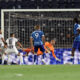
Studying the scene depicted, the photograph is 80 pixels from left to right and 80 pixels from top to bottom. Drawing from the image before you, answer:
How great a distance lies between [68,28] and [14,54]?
105 inches

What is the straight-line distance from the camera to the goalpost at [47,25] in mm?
19266

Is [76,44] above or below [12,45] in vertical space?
above

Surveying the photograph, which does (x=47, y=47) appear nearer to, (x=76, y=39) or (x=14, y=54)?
(x=14, y=54)

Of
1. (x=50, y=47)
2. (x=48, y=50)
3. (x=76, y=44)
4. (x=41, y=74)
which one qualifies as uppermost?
(x=41, y=74)

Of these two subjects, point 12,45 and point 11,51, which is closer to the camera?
point 11,51

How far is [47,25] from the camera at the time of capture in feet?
63.0

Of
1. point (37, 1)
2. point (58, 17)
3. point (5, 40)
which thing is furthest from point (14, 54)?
point (37, 1)

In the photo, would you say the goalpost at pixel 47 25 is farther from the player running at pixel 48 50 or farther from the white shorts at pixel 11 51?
the white shorts at pixel 11 51

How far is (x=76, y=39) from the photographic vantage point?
652 inches

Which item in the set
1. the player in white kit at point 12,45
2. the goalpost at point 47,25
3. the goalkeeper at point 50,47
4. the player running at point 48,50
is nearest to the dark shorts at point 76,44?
the player running at point 48,50

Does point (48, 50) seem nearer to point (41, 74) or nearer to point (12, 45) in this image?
point (12, 45)

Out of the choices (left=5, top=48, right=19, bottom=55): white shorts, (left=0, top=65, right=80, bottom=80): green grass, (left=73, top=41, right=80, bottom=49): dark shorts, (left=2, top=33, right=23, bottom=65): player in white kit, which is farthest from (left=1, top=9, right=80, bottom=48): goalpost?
(left=0, top=65, right=80, bottom=80): green grass

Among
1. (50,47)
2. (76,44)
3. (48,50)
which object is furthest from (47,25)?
(76,44)

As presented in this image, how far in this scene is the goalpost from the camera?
19.3 meters
